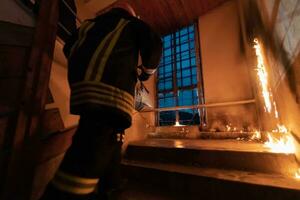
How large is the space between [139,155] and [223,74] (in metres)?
3.35

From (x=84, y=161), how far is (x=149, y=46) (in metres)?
0.62

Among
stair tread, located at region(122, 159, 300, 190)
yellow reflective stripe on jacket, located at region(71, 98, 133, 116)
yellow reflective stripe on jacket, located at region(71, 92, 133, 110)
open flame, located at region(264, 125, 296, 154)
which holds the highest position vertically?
yellow reflective stripe on jacket, located at region(71, 92, 133, 110)

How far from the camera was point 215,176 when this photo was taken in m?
0.95

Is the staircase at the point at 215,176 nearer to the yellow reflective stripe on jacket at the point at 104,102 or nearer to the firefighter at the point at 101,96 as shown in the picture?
the firefighter at the point at 101,96

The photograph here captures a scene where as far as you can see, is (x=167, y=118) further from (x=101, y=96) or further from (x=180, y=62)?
(x=101, y=96)

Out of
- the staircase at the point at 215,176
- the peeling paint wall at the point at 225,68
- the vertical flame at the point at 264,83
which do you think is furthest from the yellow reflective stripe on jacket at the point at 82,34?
the peeling paint wall at the point at 225,68

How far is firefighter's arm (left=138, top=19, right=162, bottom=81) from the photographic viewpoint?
0.80m

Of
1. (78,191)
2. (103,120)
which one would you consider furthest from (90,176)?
(103,120)

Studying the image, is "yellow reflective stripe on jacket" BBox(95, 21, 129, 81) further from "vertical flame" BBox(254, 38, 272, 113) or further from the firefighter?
"vertical flame" BBox(254, 38, 272, 113)

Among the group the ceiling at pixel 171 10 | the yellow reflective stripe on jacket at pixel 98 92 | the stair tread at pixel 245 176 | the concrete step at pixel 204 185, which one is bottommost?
the concrete step at pixel 204 185

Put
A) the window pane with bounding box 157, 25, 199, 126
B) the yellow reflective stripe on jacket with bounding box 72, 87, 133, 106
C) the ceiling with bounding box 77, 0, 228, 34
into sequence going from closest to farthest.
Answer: the yellow reflective stripe on jacket with bounding box 72, 87, 133, 106 < the ceiling with bounding box 77, 0, 228, 34 < the window pane with bounding box 157, 25, 199, 126

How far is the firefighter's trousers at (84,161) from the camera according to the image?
516 millimetres

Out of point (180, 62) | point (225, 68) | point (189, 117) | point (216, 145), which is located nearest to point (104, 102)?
Answer: point (216, 145)


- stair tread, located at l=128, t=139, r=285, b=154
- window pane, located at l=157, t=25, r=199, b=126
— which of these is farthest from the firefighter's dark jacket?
window pane, located at l=157, t=25, r=199, b=126
